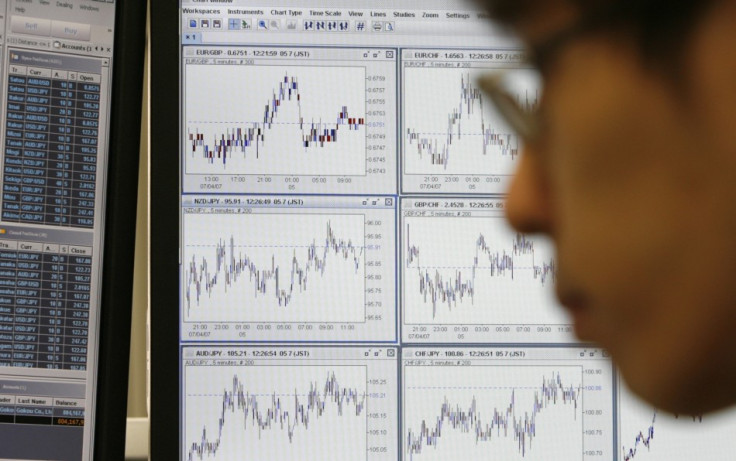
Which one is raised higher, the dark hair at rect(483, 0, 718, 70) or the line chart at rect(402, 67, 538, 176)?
the line chart at rect(402, 67, 538, 176)

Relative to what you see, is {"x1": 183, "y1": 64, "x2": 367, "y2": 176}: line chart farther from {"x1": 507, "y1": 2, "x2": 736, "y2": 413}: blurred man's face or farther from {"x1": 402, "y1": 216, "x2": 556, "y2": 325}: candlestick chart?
{"x1": 507, "y1": 2, "x2": 736, "y2": 413}: blurred man's face

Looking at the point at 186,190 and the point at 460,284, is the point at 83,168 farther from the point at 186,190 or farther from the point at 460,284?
the point at 460,284

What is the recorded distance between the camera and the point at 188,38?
735 millimetres

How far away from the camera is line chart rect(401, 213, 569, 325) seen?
723 mm

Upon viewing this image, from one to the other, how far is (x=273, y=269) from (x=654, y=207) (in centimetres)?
54

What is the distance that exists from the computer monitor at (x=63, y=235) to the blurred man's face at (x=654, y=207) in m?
0.57

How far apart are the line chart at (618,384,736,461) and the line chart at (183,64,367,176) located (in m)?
0.29

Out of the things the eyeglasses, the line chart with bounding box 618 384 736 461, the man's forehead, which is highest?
the man's forehead

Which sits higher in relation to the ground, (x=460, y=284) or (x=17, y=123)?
(x=17, y=123)

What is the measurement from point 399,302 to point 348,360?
61 millimetres

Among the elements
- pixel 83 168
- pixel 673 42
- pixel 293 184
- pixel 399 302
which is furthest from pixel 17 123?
pixel 673 42

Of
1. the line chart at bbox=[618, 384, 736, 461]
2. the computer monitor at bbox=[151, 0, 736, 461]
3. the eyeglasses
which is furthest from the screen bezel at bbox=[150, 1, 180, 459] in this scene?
the eyeglasses

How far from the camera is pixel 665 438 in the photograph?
28.6 inches

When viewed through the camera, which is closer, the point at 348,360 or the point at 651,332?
the point at 651,332
